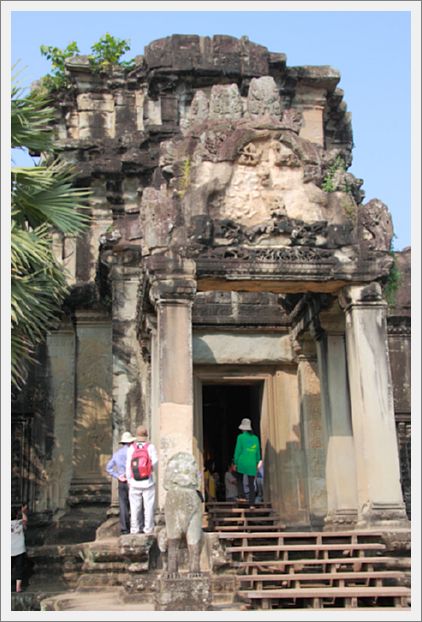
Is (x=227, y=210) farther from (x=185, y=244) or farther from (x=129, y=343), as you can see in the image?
(x=129, y=343)

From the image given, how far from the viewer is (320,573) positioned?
10.6 m

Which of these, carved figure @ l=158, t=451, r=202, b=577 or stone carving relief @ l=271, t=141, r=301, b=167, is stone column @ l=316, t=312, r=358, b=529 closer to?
stone carving relief @ l=271, t=141, r=301, b=167

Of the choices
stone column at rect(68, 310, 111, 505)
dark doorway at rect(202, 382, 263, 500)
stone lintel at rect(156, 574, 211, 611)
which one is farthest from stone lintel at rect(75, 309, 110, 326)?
stone lintel at rect(156, 574, 211, 611)

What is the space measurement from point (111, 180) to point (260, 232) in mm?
7030

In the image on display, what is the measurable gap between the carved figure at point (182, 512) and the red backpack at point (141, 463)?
74.1 inches

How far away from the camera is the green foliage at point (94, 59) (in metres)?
19.4

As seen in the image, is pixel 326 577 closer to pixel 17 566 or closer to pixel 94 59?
pixel 17 566

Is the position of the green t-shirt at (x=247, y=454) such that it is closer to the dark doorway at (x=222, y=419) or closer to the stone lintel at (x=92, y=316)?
the stone lintel at (x=92, y=316)

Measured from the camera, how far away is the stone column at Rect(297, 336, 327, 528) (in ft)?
46.5

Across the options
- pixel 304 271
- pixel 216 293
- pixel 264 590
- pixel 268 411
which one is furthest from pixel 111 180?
pixel 264 590

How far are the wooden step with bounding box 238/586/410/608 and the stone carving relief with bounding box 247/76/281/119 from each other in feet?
22.4

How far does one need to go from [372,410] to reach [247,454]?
408 centimetres

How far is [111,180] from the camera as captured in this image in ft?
59.6

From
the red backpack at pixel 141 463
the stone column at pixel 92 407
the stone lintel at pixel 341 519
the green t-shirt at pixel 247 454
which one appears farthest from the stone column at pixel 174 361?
the stone column at pixel 92 407
